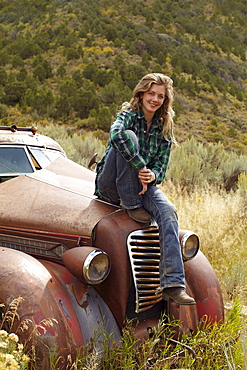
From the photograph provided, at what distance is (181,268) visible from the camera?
2781mm

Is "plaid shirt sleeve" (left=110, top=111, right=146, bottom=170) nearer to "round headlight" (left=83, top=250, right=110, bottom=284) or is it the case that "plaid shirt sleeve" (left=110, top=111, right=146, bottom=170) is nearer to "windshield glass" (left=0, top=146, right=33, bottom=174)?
"round headlight" (left=83, top=250, right=110, bottom=284)

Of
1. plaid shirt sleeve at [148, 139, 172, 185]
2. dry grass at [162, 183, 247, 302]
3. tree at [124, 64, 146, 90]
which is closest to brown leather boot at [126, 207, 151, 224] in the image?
plaid shirt sleeve at [148, 139, 172, 185]

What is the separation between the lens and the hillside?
19.8 m

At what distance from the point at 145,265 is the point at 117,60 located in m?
24.0

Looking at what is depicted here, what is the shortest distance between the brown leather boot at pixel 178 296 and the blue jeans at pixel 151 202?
0.04 m

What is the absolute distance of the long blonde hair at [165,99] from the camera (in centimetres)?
328

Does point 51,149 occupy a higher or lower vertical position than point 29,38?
lower

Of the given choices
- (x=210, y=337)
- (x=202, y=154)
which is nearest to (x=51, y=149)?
(x=210, y=337)

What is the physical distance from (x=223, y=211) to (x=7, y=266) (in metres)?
5.04

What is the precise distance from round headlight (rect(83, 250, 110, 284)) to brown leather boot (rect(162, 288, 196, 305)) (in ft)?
1.48

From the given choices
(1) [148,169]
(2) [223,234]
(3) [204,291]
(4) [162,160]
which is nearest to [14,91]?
(2) [223,234]

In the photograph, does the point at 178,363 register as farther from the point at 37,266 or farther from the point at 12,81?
the point at 12,81

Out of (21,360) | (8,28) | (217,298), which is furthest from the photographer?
(8,28)

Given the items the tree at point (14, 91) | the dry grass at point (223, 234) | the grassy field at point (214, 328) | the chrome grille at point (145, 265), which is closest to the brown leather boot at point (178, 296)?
the chrome grille at point (145, 265)
